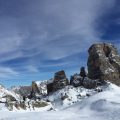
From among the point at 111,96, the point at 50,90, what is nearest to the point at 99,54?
the point at 50,90

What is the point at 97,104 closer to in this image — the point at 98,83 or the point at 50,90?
the point at 98,83

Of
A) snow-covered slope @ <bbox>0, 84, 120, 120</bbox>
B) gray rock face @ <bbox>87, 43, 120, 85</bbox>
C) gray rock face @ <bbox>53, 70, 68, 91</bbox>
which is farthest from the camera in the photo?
gray rock face @ <bbox>53, 70, 68, 91</bbox>

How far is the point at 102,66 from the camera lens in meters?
190

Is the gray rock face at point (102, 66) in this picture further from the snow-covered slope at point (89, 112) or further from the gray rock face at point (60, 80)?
the snow-covered slope at point (89, 112)

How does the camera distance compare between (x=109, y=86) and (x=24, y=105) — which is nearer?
(x=24, y=105)

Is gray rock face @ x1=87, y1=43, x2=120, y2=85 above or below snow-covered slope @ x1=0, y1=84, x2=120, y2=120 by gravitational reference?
above

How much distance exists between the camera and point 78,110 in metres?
67.2

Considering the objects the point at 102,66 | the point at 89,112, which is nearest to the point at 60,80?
the point at 102,66

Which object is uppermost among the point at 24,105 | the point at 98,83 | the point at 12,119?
the point at 98,83

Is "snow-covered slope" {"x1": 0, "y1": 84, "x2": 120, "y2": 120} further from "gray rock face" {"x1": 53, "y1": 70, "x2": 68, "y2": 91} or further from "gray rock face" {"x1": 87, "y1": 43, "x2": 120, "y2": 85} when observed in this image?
"gray rock face" {"x1": 53, "y1": 70, "x2": 68, "y2": 91}

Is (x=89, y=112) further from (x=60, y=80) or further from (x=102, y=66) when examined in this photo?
(x=60, y=80)

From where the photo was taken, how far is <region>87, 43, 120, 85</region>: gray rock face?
18538 cm

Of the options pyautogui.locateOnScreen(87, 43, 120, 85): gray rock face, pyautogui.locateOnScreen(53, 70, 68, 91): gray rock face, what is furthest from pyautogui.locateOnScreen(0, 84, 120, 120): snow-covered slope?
pyautogui.locateOnScreen(53, 70, 68, 91): gray rock face

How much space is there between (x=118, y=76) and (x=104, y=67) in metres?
9.48
